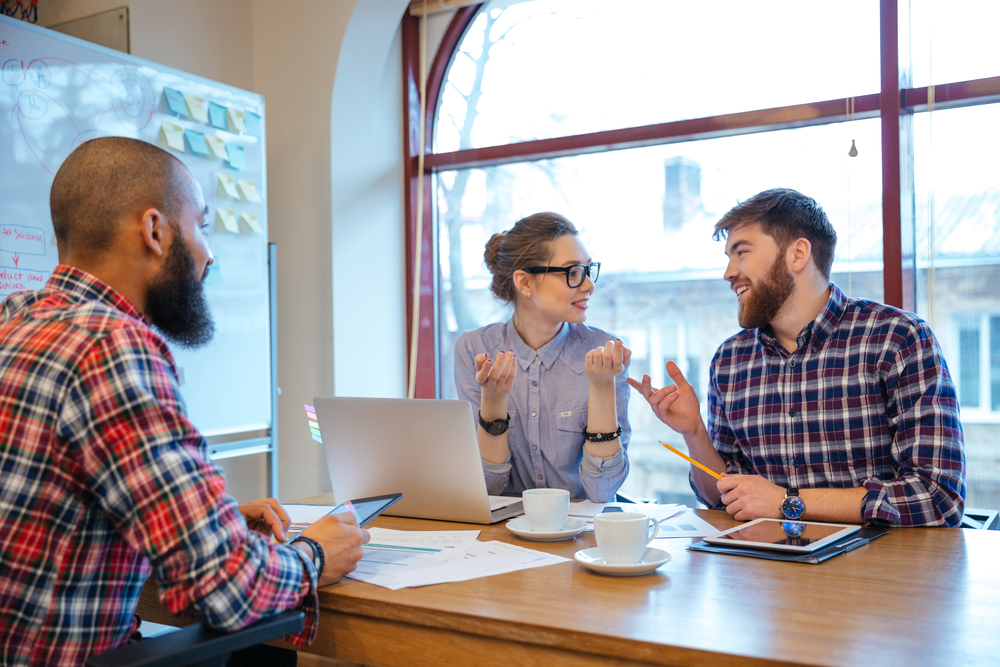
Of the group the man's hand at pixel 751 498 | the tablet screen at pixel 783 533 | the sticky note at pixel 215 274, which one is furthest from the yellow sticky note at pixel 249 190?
the tablet screen at pixel 783 533

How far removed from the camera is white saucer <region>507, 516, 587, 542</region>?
135 centimetres

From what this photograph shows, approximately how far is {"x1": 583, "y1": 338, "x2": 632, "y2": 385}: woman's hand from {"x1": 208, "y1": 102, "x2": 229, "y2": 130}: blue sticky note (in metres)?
1.69

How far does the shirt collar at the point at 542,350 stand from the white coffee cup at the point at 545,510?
772mm

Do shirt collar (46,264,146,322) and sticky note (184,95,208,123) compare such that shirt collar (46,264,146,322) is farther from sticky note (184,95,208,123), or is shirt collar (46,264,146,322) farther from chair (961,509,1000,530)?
chair (961,509,1000,530)

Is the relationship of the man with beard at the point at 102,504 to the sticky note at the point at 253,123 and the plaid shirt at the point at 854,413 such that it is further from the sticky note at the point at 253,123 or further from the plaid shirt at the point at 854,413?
the sticky note at the point at 253,123

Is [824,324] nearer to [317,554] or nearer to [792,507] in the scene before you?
[792,507]

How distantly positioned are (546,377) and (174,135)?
1.50 m

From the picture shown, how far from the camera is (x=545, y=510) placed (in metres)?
1.36

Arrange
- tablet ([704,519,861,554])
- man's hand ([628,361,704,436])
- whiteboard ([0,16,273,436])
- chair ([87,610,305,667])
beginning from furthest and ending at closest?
whiteboard ([0,16,273,436]) < man's hand ([628,361,704,436]) < tablet ([704,519,861,554]) < chair ([87,610,305,667])

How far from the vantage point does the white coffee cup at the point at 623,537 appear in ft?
3.72

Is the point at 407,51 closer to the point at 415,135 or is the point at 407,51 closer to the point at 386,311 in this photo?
the point at 415,135

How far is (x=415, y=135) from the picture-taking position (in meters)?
3.51

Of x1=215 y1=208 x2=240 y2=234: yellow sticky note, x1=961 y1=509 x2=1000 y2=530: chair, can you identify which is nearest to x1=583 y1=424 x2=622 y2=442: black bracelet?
x1=961 y1=509 x2=1000 y2=530: chair

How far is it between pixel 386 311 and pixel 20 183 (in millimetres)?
1615
